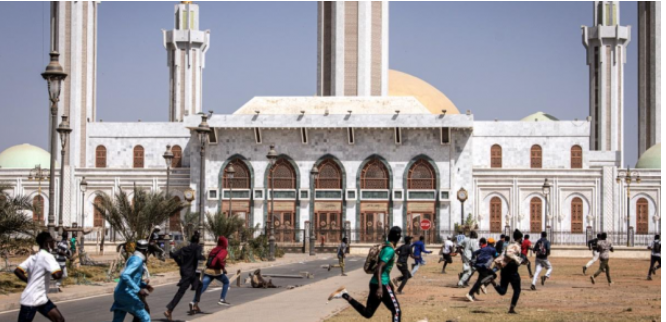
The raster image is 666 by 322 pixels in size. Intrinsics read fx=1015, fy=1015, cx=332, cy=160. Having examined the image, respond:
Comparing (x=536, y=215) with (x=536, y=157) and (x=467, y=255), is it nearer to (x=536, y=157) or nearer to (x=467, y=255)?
(x=536, y=157)

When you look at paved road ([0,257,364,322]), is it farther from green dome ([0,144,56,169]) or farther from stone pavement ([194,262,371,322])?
green dome ([0,144,56,169])

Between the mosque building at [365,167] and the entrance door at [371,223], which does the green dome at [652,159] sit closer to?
the mosque building at [365,167]

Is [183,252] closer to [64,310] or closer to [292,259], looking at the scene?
[64,310]

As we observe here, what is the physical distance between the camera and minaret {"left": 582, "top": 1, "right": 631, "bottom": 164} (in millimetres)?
69188

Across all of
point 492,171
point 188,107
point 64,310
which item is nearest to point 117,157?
point 188,107

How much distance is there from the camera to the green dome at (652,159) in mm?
61562

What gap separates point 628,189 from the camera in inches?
2112

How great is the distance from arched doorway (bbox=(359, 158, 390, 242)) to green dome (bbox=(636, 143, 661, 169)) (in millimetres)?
17282

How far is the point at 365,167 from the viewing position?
2235 inches

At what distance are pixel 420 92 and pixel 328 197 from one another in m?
15.9

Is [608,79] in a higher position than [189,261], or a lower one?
higher

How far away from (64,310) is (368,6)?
155 feet

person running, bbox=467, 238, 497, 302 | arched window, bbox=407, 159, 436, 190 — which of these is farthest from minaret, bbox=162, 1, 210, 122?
person running, bbox=467, 238, 497, 302

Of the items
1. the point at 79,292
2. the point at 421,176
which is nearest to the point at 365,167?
the point at 421,176
